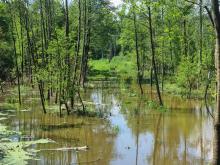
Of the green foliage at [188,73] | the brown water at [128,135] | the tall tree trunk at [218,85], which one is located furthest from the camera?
the green foliage at [188,73]

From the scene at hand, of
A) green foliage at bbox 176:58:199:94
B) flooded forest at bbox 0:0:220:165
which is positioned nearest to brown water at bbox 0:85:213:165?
flooded forest at bbox 0:0:220:165

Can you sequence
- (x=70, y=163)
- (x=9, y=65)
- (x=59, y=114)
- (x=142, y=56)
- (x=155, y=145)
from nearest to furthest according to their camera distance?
(x=70, y=163)
(x=155, y=145)
(x=59, y=114)
(x=9, y=65)
(x=142, y=56)

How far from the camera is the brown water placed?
46.9ft

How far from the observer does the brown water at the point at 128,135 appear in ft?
46.9

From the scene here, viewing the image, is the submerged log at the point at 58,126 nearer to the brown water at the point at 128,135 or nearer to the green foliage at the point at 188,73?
the brown water at the point at 128,135

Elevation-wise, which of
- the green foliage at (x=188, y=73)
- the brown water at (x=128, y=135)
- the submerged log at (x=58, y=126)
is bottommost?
the brown water at (x=128, y=135)

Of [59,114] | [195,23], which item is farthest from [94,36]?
[59,114]

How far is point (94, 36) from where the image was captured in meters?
56.4

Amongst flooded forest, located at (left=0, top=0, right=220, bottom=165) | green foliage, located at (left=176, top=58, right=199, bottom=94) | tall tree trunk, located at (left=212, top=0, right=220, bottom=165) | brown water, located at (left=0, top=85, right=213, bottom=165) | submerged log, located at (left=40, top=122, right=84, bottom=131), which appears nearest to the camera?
tall tree trunk, located at (left=212, top=0, right=220, bottom=165)

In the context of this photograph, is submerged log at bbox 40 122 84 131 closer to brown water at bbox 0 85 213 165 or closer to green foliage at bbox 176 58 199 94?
brown water at bbox 0 85 213 165

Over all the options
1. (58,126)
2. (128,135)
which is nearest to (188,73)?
(128,135)

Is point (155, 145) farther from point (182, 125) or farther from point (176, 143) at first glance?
point (182, 125)

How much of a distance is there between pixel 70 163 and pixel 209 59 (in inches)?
713

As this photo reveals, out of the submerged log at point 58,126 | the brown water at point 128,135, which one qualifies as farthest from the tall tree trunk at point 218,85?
the submerged log at point 58,126
